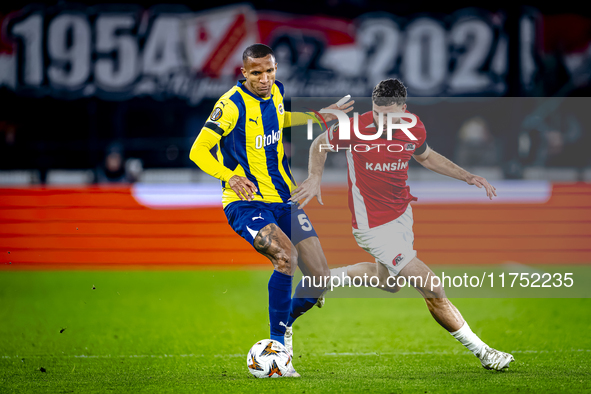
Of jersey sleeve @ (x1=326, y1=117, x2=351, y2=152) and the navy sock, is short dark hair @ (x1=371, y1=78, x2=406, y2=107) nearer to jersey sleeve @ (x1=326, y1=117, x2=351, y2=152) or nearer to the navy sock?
jersey sleeve @ (x1=326, y1=117, x2=351, y2=152)

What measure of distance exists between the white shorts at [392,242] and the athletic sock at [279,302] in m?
0.76

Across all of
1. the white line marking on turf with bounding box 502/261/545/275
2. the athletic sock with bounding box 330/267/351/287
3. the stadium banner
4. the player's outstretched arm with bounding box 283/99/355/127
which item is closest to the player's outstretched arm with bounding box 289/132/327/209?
the player's outstretched arm with bounding box 283/99/355/127

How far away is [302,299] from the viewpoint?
5.54m

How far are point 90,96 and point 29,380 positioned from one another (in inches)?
402

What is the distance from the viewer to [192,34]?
46.1 feet

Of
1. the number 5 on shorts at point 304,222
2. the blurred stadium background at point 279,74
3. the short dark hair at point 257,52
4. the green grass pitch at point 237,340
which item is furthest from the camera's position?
the blurred stadium background at point 279,74

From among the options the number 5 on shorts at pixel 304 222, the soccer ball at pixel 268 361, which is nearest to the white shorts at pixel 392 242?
the number 5 on shorts at pixel 304 222

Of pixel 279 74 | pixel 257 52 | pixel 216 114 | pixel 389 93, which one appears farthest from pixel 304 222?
pixel 279 74

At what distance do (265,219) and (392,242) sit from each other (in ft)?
3.33

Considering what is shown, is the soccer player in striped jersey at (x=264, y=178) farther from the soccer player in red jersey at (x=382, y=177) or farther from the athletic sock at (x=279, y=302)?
the soccer player in red jersey at (x=382, y=177)

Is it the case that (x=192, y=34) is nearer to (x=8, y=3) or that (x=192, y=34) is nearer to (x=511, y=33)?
(x=8, y=3)

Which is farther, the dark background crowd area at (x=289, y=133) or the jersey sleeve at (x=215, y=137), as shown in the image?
the dark background crowd area at (x=289, y=133)

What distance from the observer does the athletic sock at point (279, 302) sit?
5.09 m

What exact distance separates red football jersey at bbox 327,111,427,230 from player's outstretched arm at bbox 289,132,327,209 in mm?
90
